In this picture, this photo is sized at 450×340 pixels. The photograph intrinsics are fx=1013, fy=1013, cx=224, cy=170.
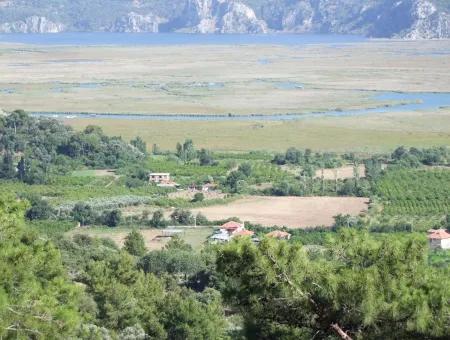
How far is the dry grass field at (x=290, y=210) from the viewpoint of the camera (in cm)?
3666

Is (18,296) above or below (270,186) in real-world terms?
above

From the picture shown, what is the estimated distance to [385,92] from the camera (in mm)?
81062

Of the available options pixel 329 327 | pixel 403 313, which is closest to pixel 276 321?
pixel 329 327

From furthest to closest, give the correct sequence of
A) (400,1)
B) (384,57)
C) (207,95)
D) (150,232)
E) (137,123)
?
1. (400,1)
2. (384,57)
3. (207,95)
4. (137,123)
5. (150,232)

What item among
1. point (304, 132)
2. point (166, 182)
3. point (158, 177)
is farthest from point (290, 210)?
point (304, 132)

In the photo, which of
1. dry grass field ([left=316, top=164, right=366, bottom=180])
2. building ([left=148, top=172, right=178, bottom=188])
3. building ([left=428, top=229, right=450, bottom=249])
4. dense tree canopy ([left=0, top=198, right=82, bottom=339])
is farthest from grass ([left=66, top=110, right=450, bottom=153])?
dense tree canopy ([left=0, top=198, right=82, bottom=339])

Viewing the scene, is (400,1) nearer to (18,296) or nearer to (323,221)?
(323,221)

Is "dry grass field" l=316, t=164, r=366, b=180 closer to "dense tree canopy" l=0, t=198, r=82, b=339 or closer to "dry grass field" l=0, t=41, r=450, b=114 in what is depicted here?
"dry grass field" l=0, t=41, r=450, b=114

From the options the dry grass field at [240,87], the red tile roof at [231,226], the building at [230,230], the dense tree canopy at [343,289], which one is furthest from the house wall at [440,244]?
the dry grass field at [240,87]

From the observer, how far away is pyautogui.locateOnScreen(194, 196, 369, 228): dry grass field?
3666 centimetres

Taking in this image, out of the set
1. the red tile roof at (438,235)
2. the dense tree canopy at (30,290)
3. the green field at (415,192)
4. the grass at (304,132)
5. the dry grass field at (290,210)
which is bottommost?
the grass at (304,132)

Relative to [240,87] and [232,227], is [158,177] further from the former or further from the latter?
[240,87]

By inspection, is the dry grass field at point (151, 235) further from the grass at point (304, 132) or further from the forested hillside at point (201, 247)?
the grass at point (304, 132)

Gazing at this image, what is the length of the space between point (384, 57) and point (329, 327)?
114355mm
